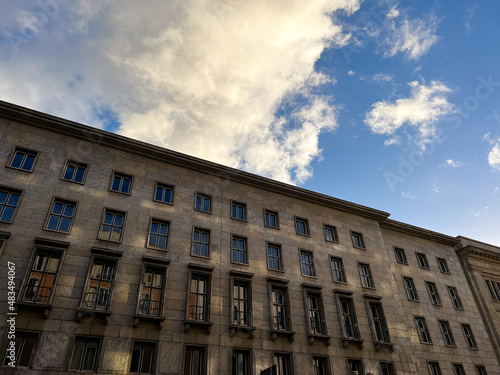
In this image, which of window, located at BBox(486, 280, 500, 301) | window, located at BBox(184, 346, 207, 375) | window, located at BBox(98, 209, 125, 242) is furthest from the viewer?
window, located at BBox(486, 280, 500, 301)

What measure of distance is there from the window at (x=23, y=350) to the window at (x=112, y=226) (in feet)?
18.2

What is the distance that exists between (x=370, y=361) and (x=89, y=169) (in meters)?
21.6

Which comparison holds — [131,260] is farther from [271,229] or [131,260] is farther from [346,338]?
[346,338]

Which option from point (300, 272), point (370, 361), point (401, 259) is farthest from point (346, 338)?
point (401, 259)

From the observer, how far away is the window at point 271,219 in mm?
25373

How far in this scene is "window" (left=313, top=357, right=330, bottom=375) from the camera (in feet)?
68.4

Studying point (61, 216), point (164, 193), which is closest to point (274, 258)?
point (164, 193)

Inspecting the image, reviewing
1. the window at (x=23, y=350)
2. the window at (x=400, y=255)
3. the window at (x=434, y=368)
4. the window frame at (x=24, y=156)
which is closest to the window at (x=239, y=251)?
the window at (x=23, y=350)

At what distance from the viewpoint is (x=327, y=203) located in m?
28.8

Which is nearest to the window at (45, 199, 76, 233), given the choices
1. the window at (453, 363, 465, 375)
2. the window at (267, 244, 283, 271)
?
the window at (267, 244, 283, 271)

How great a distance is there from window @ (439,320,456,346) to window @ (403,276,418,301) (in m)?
2.94

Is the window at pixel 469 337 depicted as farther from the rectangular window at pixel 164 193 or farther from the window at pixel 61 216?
the window at pixel 61 216

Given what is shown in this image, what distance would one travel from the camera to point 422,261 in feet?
109

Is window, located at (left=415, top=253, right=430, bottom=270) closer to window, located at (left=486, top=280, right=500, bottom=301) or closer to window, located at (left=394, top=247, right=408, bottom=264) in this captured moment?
window, located at (left=394, top=247, right=408, bottom=264)
